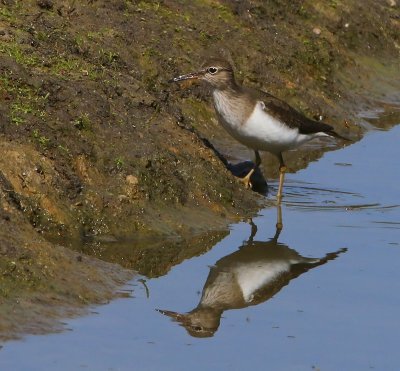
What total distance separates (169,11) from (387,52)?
496 cm

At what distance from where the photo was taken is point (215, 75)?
13289mm

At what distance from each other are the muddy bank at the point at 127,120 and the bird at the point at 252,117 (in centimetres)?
38

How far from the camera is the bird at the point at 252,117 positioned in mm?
12812

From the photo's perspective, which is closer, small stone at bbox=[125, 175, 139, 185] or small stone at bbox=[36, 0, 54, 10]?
small stone at bbox=[125, 175, 139, 185]

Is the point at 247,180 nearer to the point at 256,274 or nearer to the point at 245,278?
the point at 256,274

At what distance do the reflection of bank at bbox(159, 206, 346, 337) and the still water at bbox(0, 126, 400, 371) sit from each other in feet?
0.04

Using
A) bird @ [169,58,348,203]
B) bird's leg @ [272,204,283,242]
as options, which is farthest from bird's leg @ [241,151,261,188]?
bird's leg @ [272,204,283,242]

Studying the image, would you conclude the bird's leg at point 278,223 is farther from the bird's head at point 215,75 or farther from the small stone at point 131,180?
the bird's head at point 215,75

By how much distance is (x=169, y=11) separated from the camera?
16.0m

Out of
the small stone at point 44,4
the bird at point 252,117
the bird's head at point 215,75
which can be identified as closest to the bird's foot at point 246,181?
the bird at point 252,117

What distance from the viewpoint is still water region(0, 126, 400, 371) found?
793cm

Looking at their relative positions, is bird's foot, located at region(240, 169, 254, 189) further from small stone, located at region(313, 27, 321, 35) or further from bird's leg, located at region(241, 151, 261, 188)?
small stone, located at region(313, 27, 321, 35)

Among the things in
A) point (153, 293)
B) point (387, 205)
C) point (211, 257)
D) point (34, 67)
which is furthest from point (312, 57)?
point (153, 293)

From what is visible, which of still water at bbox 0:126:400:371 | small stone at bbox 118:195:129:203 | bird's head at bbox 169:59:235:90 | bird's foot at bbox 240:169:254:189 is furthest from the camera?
bird's head at bbox 169:59:235:90
